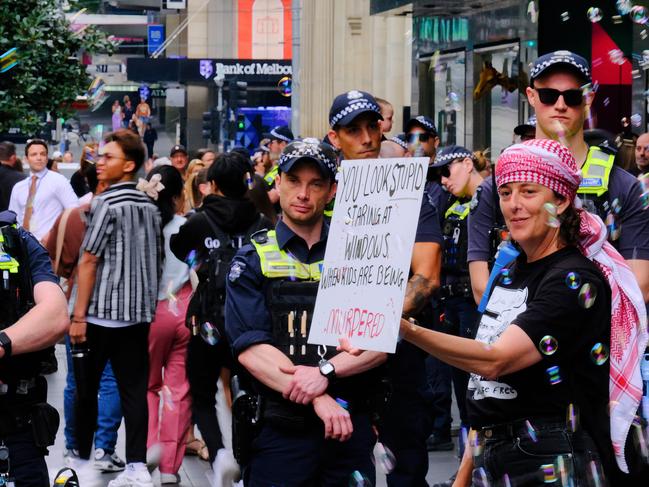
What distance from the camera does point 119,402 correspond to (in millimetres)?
8867

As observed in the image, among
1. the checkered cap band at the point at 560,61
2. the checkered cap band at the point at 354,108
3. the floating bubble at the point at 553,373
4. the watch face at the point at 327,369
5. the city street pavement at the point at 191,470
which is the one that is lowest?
the city street pavement at the point at 191,470

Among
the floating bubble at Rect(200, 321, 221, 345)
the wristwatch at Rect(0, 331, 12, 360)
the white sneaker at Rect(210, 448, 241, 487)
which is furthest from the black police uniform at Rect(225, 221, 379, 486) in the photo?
the white sneaker at Rect(210, 448, 241, 487)

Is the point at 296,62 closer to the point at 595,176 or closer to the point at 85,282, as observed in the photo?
the point at 85,282

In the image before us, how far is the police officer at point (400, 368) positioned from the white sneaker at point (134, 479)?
2276 mm

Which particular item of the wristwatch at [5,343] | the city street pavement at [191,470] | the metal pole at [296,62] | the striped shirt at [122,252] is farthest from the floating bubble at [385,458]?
the metal pole at [296,62]

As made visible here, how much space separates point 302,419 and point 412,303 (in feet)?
2.81

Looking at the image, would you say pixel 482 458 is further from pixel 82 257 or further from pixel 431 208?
pixel 82 257

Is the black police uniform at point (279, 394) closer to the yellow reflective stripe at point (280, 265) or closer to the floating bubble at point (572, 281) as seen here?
the yellow reflective stripe at point (280, 265)

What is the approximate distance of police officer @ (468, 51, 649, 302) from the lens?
5.25 meters

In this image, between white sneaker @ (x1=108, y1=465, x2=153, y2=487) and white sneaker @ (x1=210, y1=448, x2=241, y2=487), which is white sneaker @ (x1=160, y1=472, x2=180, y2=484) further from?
white sneaker @ (x1=210, y1=448, x2=241, y2=487)

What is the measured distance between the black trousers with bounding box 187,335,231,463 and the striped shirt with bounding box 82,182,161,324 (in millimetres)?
377

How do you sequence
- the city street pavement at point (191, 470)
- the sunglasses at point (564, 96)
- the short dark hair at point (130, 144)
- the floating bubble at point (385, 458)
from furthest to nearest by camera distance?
1. the city street pavement at point (191, 470)
2. the short dark hair at point (130, 144)
3. the floating bubble at point (385, 458)
4. the sunglasses at point (564, 96)

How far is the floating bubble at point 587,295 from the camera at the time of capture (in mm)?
3984

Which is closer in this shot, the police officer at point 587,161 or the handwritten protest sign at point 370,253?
the handwritten protest sign at point 370,253
